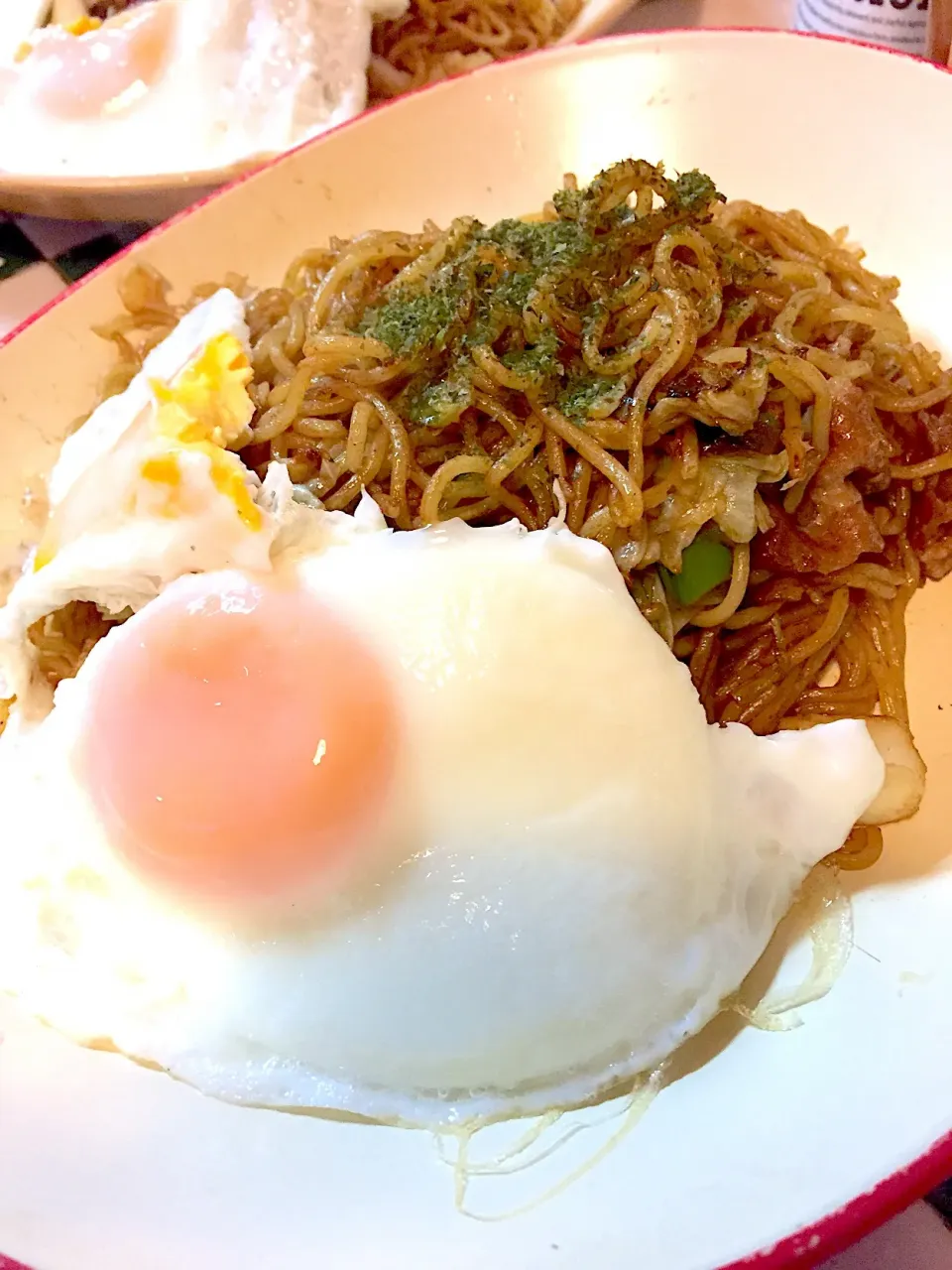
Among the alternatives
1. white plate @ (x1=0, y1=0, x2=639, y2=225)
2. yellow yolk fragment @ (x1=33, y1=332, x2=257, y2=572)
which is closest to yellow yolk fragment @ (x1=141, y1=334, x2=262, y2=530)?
yellow yolk fragment @ (x1=33, y1=332, x2=257, y2=572)

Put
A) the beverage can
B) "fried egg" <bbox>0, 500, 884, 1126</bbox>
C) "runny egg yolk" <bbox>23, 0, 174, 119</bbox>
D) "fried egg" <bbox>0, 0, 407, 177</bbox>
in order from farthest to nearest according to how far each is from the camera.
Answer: "runny egg yolk" <bbox>23, 0, 174, 119</bbox>
"fried egg" <bbox>0, 0, 407, 177</bbox>
the beverage can
"fried egg" <bbox>0, 500, 884, 1126</bbox>

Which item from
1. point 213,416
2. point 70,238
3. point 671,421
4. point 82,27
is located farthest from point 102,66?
point 671,421

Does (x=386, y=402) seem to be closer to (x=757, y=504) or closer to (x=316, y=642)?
(x=316, y=642)

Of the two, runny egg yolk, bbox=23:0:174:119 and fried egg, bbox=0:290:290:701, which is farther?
runny egg yolk, bbox=23:0:174:119

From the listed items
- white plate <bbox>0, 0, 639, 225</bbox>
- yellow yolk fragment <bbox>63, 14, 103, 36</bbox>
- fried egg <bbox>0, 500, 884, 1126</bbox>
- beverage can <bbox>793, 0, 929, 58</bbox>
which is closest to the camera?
fried egg <bbox>0, 500, 884, 1126</bbox>

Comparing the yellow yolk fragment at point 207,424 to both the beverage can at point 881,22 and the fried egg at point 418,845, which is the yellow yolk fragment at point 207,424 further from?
the beverage can at point 881,22

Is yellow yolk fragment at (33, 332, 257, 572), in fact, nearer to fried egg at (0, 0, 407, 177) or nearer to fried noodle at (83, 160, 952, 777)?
fried noodle at (83, 160, 952, 777)

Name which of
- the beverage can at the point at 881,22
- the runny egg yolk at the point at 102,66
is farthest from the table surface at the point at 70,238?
the beverage can at the point at 881,22

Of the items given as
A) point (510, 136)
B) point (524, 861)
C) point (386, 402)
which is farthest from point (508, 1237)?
point (510, 136)
